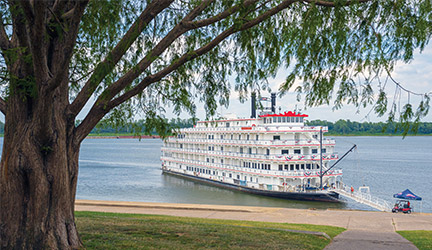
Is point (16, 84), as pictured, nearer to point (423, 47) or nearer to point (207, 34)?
point (207, 34)

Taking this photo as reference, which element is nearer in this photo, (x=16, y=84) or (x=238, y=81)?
(x=16, y=84)

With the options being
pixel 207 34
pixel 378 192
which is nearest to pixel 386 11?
pixel 207 34

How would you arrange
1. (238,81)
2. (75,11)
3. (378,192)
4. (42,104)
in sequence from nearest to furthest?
(75,11) → (42,104) → (238,81) → (378,192)

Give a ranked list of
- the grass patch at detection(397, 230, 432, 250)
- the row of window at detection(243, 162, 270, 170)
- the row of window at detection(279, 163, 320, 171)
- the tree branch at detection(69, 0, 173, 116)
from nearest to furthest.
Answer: the tree branch at detection(69, 0, 173, 116) → the grass patch at detection(397, 230, 432, 250) → the row of window at detection(279, 163, 320, 171) → the row of window at detection(243, 162, 270, 170)

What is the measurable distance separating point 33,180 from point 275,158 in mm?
25095

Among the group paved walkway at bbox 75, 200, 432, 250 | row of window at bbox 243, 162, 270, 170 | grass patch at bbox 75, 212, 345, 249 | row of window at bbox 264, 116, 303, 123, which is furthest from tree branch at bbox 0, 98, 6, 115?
row of window at bbox 264, 116, 303, 123

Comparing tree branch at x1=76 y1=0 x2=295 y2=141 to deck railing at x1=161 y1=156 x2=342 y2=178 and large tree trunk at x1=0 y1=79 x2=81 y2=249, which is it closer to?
large tree trunk at x1=0 y1=79 x2=81 y2=249

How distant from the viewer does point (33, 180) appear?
6133 mm

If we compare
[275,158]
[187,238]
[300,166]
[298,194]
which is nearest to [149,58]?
[187,238]

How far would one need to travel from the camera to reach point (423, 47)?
21.5 feet

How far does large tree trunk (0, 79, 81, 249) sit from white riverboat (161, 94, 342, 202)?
19770 millimetres

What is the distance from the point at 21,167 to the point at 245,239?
4.78m

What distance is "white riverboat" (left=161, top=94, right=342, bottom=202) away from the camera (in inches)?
1165

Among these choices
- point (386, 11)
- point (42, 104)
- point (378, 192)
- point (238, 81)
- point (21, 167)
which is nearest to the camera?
point (42, 104)
